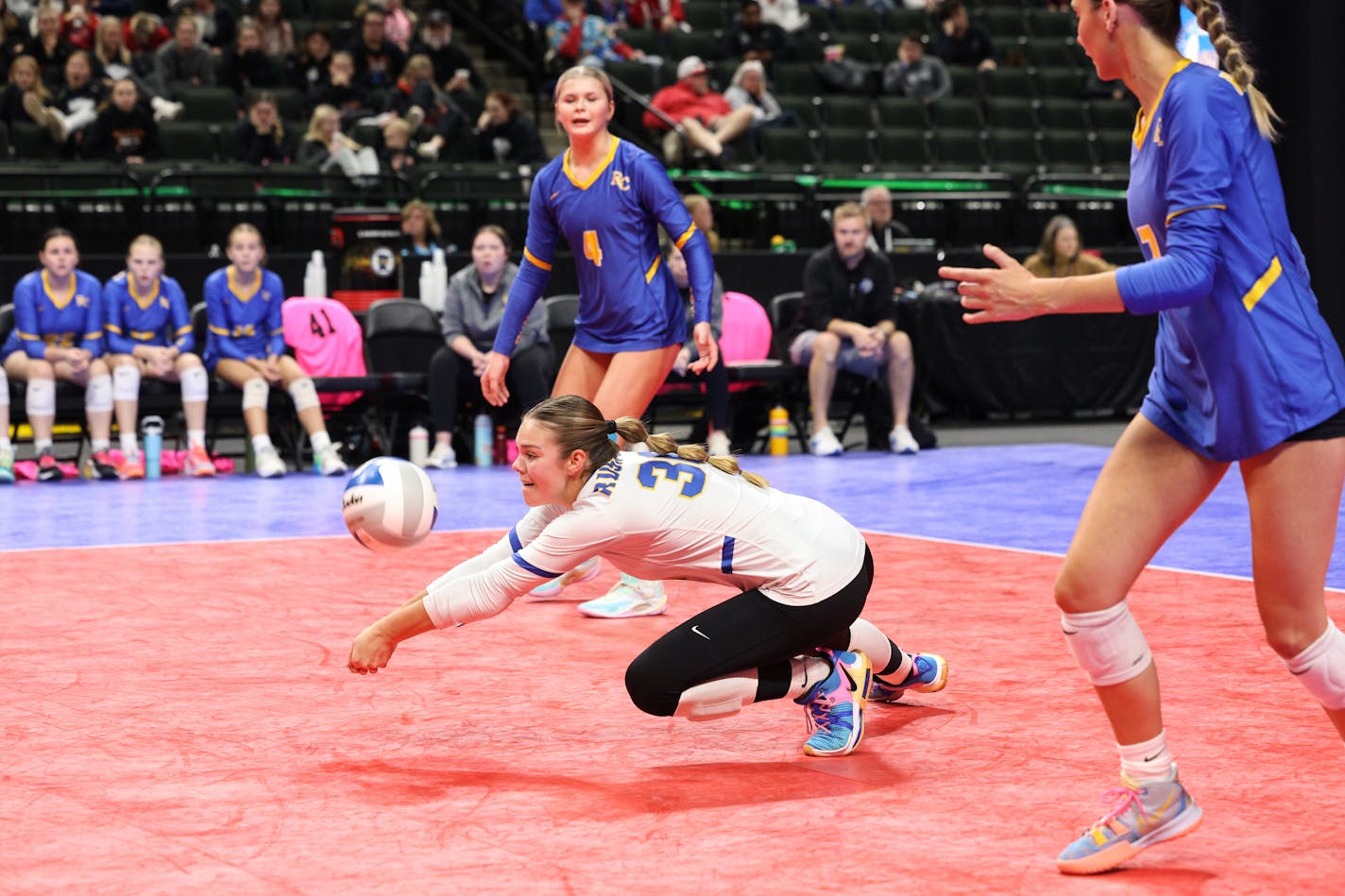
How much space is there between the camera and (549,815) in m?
3.46

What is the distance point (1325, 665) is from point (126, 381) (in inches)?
348

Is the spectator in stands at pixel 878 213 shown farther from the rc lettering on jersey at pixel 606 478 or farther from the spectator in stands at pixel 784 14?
the rc lettering on jersey at pixel 606 478

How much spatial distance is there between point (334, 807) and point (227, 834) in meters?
0.27

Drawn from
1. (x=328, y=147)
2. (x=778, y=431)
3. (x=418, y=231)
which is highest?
(x=328, y=147)

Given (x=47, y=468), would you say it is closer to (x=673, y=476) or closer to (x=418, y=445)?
(x=418, y=445)

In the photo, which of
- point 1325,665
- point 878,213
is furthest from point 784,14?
point 1325,665

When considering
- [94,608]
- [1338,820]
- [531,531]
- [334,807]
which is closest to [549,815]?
[334,807]

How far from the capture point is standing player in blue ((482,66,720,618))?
5.93 meters

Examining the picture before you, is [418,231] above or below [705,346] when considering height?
below

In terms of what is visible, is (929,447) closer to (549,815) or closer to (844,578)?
(844,578)

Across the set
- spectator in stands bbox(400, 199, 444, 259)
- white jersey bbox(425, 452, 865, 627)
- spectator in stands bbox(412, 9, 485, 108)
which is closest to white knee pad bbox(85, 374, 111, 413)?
spectator in stands bbox(400, 199, 444, 259)

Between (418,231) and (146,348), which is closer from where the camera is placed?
(146,348)

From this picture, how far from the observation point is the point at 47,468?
34.6ft

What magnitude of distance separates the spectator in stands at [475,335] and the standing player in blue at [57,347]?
6.93 feet
